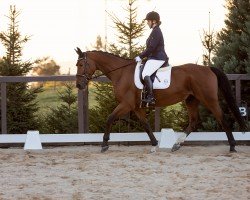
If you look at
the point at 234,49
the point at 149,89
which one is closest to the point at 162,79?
the point at 149,89

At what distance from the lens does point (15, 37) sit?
1517cm

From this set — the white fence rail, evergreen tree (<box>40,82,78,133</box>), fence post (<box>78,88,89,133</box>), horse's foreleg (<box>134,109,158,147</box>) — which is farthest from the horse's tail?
evergreen tree (<box>40,82,78,133</box>)

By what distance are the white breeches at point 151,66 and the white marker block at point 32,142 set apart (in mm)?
2309

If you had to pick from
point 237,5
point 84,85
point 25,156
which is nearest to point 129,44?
point 237,5

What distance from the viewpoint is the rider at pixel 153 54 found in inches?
377

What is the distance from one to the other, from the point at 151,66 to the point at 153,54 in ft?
0.73

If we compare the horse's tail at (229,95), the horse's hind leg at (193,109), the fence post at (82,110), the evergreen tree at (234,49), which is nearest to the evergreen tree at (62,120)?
the fence post at (82,110)

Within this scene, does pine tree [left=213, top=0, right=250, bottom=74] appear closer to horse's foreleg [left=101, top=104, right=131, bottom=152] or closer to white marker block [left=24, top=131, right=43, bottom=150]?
horse's foreleg [left=101, top=104, right=131, bottom=152]

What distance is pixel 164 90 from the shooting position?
9.78 metres

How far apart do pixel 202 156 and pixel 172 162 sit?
30.3 inches

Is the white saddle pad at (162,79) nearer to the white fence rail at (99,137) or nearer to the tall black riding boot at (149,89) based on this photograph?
the tall black riding boot at (149,89)

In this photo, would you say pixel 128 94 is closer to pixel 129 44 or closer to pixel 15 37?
pixel 129 44

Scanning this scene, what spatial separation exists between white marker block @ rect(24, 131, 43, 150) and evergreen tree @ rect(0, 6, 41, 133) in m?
3.19

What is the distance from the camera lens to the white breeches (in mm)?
9609
